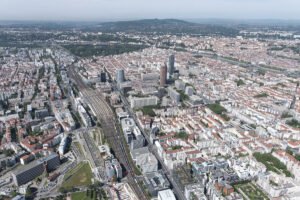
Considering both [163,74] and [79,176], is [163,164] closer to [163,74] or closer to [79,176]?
[79,176]

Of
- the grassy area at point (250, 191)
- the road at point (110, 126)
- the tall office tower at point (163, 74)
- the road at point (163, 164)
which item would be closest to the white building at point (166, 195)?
the road at point (163, 164)

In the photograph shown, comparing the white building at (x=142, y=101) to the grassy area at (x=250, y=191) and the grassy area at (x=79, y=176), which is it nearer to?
the grassy area at (x=79, y=176)

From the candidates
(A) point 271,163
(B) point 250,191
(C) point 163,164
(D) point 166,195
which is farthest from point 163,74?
(D) point 166,195

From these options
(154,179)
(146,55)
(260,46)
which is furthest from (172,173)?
(260,46)

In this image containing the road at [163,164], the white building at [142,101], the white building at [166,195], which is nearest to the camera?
the white building at [166,195]

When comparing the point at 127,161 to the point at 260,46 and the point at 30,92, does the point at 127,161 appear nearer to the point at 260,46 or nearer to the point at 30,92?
the point at 30,92

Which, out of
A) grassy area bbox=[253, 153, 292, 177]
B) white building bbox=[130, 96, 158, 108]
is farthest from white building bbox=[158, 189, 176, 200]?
white building bbox=[130, 96, 158, 108]
